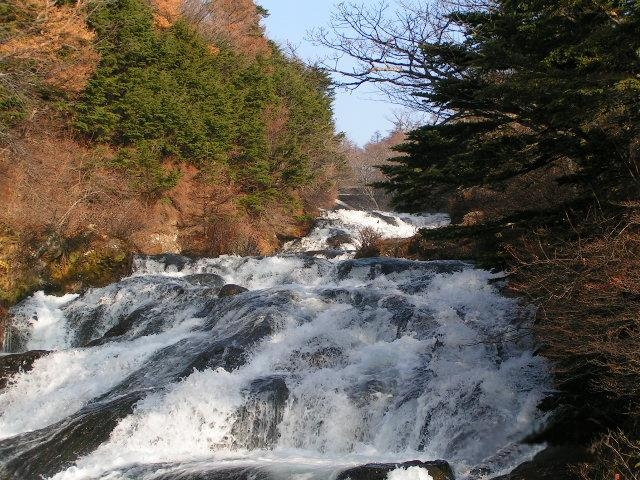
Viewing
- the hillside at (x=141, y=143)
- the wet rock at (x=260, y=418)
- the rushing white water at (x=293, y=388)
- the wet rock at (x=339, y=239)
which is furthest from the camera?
the wet rock at (x=339, y=239)

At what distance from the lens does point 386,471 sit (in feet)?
21.0

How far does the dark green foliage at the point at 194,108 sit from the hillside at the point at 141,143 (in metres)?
0.06

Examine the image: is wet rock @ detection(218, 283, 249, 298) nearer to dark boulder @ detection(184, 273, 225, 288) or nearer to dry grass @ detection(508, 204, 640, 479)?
dark boulder @ detection(184, 273, 225, 288)

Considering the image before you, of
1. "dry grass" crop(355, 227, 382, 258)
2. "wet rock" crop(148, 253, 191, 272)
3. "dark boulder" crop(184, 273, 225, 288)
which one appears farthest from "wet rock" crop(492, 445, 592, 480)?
"wet rock" crop(148, 253, 191, 272)

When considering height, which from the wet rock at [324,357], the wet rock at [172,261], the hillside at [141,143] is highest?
the hillside at [141,143]

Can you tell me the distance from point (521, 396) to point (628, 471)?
2.12m

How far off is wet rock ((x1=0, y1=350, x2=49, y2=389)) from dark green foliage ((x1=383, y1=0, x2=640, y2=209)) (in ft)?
21.9

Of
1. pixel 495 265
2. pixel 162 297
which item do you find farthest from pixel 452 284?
pixel 162 297

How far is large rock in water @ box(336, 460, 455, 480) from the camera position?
638 cm

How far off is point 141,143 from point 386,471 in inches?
743

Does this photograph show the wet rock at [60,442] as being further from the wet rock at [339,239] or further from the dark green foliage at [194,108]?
the wet rock at [339,239]

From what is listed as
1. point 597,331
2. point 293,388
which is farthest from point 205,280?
point 597,331

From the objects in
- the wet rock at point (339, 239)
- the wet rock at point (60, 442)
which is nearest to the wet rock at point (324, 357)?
the wet rock at point (60, 442)

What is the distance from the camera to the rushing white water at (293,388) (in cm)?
784
